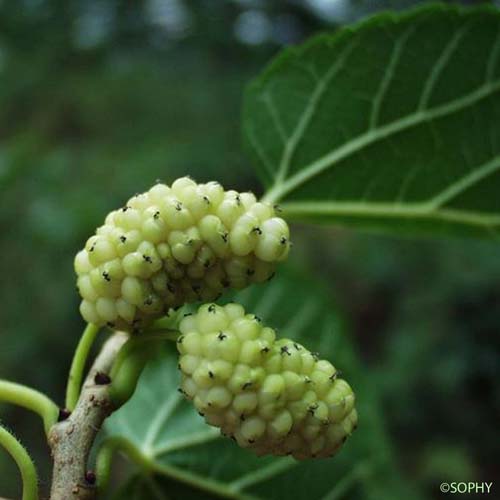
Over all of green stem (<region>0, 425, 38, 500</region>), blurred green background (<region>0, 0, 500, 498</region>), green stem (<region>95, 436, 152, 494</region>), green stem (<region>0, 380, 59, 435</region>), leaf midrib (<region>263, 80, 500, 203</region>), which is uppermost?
leaf midrib (<region>263, 80, 500, 203</region>)

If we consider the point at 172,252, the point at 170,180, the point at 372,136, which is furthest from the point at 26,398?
the point at 170,180

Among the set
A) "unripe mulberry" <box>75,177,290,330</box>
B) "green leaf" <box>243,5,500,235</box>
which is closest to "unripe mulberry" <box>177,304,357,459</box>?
"unripe mulberry" <box>75,177,290,330</box>

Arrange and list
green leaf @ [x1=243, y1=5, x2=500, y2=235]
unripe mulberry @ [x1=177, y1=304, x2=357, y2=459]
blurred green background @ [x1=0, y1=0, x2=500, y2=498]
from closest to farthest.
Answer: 1. unripe mulberry @ [x1=177, y1=304, x2=357, y2=459]
2. green leaf @ [x1=243, y1=5, x2=500, y2=235]
3. blurred green background @ [x1=0, y1=0, x2=500, y2=498]

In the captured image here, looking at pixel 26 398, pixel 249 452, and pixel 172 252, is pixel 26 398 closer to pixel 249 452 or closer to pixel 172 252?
pixel 172 252

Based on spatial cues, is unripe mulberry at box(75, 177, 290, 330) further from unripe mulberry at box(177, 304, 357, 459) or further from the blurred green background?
the blurred green background

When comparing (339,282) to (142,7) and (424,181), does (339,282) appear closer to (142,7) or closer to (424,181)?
(142,7)

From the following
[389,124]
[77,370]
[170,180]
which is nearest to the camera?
[77,370]

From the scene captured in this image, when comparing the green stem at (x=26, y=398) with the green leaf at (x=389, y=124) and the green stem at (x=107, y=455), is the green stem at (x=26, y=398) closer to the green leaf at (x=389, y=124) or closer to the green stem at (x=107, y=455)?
the green stem at (x=107, y=455)
